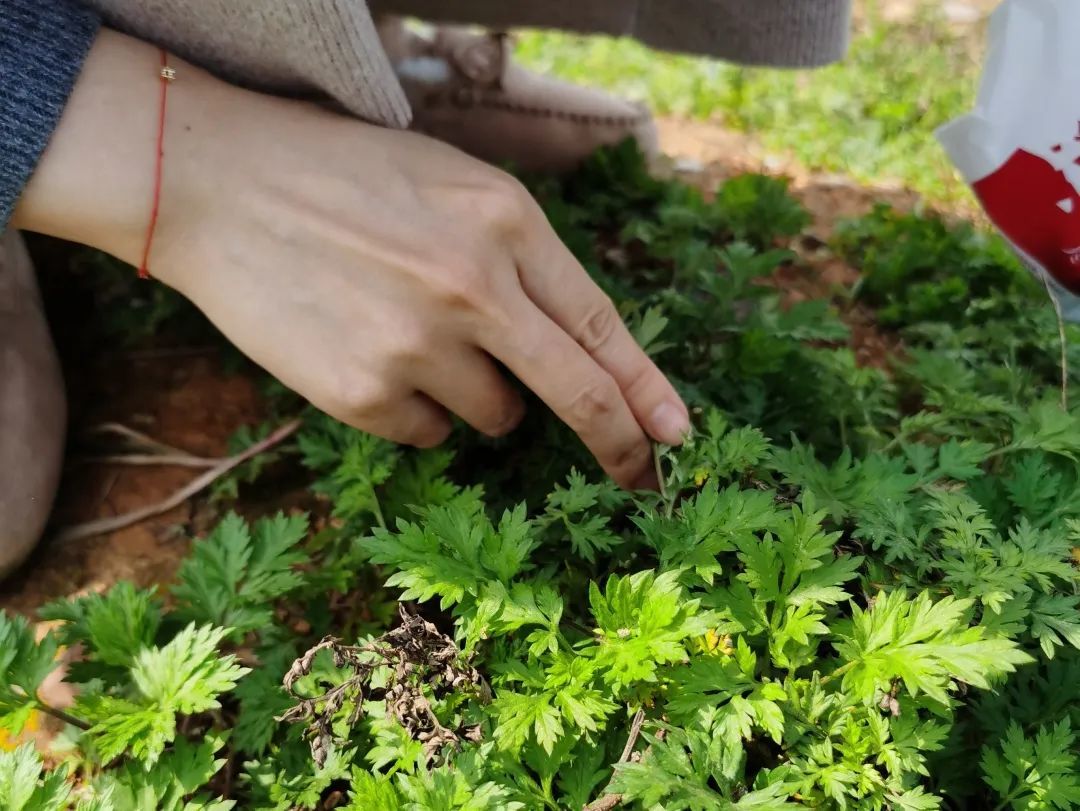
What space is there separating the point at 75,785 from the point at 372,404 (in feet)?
2.49

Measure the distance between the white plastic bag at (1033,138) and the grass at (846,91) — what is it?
109 cm

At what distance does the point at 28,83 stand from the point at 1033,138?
173 centimetres

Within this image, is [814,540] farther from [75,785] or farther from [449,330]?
[75,785]

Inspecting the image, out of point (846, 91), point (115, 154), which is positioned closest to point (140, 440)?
point (115, 154)

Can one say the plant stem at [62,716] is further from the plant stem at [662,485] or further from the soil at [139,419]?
the plant stem at [662,485]

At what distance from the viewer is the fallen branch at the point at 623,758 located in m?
1.07

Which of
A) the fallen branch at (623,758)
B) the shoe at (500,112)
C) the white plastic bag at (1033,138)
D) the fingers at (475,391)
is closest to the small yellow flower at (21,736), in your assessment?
the fingers at (475,391)

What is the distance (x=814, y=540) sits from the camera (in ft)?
3.70

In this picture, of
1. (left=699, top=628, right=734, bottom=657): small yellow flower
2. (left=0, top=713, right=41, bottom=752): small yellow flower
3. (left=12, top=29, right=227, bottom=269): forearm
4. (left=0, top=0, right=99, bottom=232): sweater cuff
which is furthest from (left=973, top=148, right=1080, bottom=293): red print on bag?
(left=0, top=713, right=41, bottom=752): small yellow flower

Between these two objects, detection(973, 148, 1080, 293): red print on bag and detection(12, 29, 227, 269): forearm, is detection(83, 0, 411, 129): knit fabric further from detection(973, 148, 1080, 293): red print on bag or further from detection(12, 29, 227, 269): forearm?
detection(973, 148, 1080, 293): red print on bag

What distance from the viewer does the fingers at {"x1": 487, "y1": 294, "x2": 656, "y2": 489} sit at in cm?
134

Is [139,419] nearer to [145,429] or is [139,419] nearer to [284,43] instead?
[145,429]

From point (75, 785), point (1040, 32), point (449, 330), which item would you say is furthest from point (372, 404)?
point (1040, 32)

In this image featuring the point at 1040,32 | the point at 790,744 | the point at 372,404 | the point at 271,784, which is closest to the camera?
the point at 790,744
